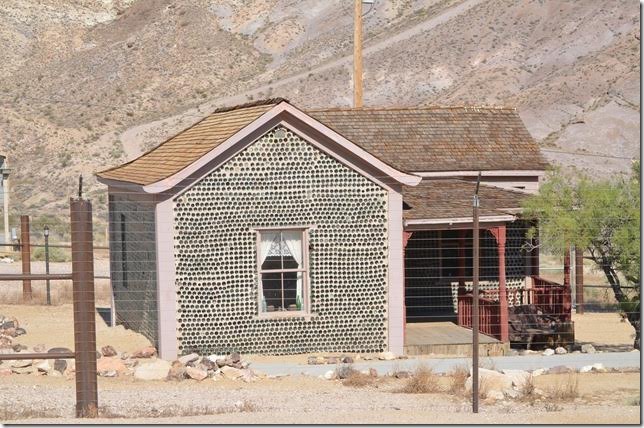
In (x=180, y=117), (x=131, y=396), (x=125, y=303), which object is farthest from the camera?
(x=180, y=117)

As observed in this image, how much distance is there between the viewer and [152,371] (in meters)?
16.5

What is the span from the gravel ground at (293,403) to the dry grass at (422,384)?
8.6 inches

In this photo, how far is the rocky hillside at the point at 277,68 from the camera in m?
59.1

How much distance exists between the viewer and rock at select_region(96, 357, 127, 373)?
659 inches

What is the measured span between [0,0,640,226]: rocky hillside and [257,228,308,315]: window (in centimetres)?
3236

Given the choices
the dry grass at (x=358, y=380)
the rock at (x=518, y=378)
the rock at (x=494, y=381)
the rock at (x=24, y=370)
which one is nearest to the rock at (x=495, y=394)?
the rock at (x=494, y=381)

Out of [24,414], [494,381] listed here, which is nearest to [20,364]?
[24,414]

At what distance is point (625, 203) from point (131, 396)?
8.93m

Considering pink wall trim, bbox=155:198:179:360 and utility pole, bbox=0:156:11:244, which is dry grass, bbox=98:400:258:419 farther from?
utility pole, bbox=0:156:11:244

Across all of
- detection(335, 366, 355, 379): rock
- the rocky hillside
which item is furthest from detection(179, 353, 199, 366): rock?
the rocky hillside

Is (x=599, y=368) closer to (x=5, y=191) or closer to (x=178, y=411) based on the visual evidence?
(x=178, y=411)

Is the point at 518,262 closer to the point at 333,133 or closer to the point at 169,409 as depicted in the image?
the point at 333,133

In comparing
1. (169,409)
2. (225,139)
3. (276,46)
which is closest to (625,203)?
(225,139)

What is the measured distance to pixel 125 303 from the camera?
71.8ft
